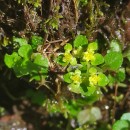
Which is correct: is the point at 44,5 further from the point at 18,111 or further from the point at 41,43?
the point at 18,111

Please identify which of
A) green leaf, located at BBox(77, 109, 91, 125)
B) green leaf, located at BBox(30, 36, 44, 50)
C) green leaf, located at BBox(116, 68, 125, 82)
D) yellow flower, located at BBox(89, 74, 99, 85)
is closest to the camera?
yellow flower, located at BBox(89, 74, 99, 85)

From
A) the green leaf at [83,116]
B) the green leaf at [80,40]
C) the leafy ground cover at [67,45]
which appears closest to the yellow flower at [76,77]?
the leafy ground cover at [67,45]

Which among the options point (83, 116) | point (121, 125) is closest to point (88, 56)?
point (121, 125)

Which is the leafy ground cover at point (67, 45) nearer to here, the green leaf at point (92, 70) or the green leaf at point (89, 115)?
the green leaf at point (92, 70)

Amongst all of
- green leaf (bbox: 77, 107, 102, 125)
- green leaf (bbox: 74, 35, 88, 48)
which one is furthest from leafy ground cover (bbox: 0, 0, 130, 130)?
green leaf (bbox: 77, 107, 102, 125)

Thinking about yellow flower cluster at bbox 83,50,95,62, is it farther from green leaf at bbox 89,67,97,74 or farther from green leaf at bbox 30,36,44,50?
green leaf at bbox 30,36,44,50

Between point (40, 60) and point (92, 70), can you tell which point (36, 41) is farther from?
point (92, 70)
